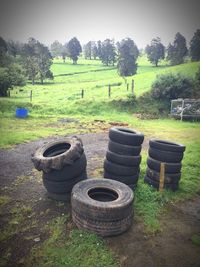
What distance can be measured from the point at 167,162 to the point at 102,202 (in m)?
3.02

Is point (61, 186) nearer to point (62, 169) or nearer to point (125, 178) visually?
point (62, 169)

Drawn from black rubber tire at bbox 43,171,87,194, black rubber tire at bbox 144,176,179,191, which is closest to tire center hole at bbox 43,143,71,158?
black rubber tire at bbox 43,171,87,194

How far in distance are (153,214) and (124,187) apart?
3.38 ft

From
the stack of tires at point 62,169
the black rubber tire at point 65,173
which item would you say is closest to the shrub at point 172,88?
the stack of tires at point 62,169

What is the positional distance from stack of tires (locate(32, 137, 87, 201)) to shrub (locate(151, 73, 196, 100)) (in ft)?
69.2

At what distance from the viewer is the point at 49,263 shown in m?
4.66

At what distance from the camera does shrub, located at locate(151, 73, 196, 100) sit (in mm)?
26422

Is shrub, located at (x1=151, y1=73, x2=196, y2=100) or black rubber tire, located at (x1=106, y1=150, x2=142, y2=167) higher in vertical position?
shrub, located at (x1=151, y1=73, x2=196, y2=100)

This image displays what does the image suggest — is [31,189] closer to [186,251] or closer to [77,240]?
[77,240]

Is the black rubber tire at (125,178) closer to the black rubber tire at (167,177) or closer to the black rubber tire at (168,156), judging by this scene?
the black rubber tire at (167,177)

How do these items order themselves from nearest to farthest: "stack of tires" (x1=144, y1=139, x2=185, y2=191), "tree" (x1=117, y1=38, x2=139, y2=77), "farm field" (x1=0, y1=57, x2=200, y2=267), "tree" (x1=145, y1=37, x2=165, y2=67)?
1. "farm field" (x1=0, y1=57, x2=200, y2=267)
2. "stack of tires" (x1=144, y1=139, x2=185, y2=191)
3. "tree" (x1=117, y1=38, x2=139, y2=77)
4. "tree" (x1=145, y1=37, x2=165, y2=67)

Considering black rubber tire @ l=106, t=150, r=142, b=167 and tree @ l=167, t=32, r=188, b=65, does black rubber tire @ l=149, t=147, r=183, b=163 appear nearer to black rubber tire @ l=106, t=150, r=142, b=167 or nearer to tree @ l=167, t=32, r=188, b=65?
black rubber tire @ l=106, t=150, r=142, b=167

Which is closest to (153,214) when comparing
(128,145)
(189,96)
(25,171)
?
(128,145)

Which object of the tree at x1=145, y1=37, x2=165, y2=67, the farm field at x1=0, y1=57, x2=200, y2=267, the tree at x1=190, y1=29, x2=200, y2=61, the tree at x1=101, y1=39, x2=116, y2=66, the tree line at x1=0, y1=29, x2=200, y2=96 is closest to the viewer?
the farm field at x1=0, y1=57, x2=200, y2=267
